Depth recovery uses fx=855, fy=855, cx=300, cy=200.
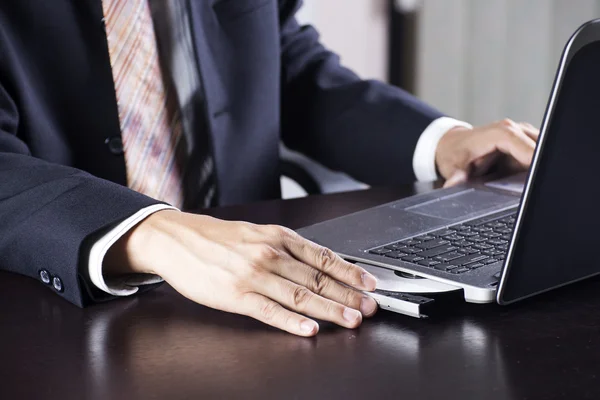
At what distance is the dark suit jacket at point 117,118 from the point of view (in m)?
0.98

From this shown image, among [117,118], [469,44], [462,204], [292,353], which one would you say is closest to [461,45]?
[469,44]

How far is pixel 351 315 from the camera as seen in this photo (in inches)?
31.6

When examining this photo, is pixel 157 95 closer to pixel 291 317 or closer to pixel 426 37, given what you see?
pixel 291 317

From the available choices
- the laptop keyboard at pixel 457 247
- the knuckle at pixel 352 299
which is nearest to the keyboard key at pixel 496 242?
the laptop keyboard at pixel 457 247

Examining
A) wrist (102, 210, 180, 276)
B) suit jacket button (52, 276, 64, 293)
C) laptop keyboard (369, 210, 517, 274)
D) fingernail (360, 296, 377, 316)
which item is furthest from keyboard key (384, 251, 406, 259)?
suit jacket button (52, 276, 64, 293)

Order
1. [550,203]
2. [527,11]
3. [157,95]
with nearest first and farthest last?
[550,203], [157,95], [527,11]

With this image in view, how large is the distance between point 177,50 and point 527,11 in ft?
5.51

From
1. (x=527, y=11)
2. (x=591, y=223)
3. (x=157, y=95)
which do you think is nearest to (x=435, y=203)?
(x=591, y=223)

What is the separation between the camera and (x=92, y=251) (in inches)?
36.6

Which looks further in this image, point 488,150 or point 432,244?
point 488,150

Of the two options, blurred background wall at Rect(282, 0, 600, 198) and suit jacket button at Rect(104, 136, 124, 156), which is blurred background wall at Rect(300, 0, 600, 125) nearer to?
blurred background wall at Rect(282, 0, 600, 198)

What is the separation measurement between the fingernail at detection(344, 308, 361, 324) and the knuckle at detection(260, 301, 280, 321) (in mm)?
65

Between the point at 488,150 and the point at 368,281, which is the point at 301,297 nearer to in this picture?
→ the point at 368,281

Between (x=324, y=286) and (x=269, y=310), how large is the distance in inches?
2.4
